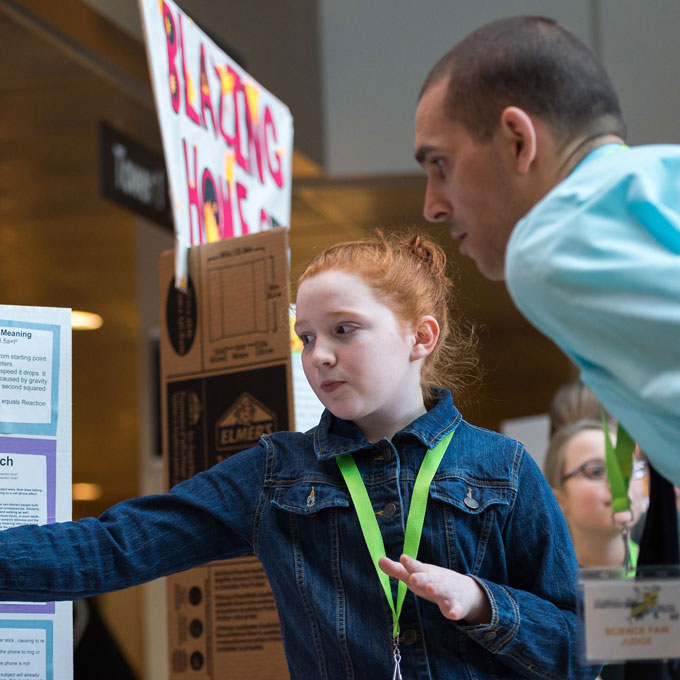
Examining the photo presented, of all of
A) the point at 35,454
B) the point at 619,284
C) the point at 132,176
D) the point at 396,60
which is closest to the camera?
the point at 619,284

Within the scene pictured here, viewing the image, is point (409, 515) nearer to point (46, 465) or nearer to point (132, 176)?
point (46, 465)

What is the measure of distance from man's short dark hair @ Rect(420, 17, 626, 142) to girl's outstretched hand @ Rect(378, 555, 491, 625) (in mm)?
523

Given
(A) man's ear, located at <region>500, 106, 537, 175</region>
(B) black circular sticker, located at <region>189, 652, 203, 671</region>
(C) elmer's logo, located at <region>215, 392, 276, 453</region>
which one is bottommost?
(B) black circular sticker, located at <region>189, 652, 203, 671</region>

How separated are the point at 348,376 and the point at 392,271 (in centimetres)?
20

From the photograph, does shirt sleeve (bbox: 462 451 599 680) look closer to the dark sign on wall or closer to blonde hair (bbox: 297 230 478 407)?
blonde hair (bbox: 297 230 478 407)

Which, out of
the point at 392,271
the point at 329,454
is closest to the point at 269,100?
the point at 392,271

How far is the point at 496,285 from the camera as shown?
7453 mm

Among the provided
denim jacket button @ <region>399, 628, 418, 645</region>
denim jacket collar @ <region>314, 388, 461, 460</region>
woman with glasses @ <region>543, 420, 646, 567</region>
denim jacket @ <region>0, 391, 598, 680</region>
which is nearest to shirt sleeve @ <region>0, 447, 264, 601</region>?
denim jacket @ <region>0, 391, 598, 680</region>

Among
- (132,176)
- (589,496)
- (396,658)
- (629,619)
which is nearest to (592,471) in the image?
(589,496)

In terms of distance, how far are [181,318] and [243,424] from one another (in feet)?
0.85

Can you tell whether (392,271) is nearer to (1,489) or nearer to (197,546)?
(197,546)

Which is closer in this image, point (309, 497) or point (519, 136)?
point (519, 136)

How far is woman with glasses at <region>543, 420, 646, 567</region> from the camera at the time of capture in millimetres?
2723

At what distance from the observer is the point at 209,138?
2.21 meters
